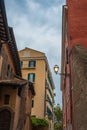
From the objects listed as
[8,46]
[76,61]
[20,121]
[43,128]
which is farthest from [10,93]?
[43,128]

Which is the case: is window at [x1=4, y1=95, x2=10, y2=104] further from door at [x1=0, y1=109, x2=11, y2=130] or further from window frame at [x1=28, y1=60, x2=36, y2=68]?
window frame at [x1=28, y1=60, x2=36, y2=68]

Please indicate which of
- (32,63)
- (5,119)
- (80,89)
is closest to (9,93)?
(5,119)

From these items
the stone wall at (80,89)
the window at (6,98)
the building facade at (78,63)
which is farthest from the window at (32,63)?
the stone wall at (80,89)

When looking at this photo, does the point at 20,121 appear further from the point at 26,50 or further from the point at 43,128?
the point at 26,50

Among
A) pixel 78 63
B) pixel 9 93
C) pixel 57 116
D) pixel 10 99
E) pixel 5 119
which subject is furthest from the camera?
pixel 57 116

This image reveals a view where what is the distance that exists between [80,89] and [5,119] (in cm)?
1002

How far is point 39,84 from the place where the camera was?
3962cm

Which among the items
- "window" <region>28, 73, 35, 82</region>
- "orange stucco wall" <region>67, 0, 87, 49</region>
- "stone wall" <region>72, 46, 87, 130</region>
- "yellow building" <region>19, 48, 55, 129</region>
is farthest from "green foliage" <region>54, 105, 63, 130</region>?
"stone wall" <region>72, 46, 87, 130</region>

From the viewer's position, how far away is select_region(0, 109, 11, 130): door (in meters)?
18.8

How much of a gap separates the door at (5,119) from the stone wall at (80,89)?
30.4 feet

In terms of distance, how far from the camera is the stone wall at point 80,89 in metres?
11.0

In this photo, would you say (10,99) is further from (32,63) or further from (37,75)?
(32,63)

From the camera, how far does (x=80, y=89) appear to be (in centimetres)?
1158

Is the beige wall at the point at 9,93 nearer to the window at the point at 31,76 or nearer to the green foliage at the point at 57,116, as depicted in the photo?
the window at the point at 31,76
